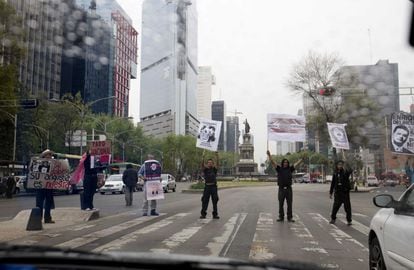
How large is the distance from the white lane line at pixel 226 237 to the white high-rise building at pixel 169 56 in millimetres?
15082

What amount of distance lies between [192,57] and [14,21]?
12.0 m

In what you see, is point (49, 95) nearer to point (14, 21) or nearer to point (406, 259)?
point (14, 21)

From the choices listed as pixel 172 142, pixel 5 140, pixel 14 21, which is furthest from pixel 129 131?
pixel 14 21

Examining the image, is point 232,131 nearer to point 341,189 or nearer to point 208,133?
point 208,133

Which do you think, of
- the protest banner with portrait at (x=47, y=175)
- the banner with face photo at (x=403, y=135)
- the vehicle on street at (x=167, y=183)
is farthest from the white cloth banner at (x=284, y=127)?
the vehicle on street at (x=167, y=183)

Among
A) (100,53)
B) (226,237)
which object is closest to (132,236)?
(226,237)

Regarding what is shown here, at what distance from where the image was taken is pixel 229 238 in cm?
992

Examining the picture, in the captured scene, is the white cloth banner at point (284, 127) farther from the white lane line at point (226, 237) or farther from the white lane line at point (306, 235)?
the white lane line at point (226, 237)

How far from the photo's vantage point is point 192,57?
34.7 m

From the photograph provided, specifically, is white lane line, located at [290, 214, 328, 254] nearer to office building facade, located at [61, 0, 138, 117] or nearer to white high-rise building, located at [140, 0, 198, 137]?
white high-rise building, located at [140, 0, 198, 137]

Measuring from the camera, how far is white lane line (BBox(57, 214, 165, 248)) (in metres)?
9.02

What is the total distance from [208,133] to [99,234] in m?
10.8

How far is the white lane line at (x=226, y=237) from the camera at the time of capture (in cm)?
836

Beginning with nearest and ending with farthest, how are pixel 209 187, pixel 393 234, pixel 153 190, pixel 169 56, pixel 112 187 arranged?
1. pixel 393 234
2. pixel 209 187
3. pixel 153 190
4. pixel 169 56
5. pixel 112 187
